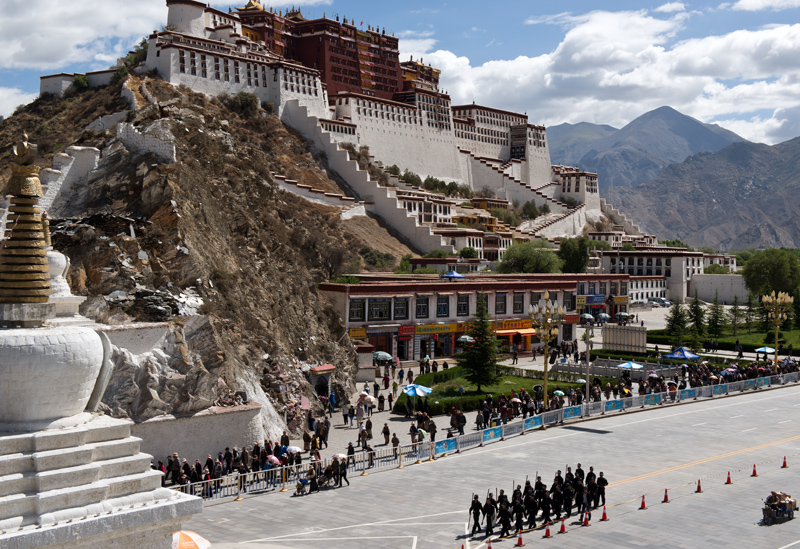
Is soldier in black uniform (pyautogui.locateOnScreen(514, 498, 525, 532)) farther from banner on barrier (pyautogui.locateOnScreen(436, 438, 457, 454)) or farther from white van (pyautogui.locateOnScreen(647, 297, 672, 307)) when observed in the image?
white van (pyautogui.locateOnScreen(647, 297, 672, 307))

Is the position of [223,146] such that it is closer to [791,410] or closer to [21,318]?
[791,410]

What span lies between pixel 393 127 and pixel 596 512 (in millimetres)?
89324

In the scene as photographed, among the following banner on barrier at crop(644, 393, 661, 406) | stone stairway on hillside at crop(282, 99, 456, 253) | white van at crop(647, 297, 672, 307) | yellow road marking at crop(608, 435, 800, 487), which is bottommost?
yellow road marking at crop(608, 435, 800, 487)

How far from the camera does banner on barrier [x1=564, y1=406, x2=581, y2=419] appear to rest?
33.4m

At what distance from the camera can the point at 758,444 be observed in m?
29.6

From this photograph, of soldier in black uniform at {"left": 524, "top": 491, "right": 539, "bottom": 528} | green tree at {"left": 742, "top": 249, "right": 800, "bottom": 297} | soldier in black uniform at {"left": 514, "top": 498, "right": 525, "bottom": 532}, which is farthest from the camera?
green tree at {"left": 742, "top": 249, "right": 800, "bottom": 297}

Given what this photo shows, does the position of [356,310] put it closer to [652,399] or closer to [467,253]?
[652,399]

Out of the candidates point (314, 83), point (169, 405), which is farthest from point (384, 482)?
Answer: point (314, 83)

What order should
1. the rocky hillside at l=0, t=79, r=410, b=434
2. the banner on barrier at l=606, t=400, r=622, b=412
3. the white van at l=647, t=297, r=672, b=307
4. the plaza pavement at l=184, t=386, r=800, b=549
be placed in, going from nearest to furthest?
the plaza pavement at l=184, t=386, r=800, b=549
the rocky hillside at l=0, t=79, r=410, b=434
the banner on barrier at l=606, t=400, r=622, b=412
the white van at l=647, t=297, r=672, b=307

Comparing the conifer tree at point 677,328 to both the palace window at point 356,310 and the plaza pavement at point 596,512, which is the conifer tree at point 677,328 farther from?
the plaza pavement at point 596,512

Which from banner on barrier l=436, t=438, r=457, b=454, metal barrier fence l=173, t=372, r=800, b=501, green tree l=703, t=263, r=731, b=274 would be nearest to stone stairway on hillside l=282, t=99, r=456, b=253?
green tree l=703, t=263, r=731, b=274

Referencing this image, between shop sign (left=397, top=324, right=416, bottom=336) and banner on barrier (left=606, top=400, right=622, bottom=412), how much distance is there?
18.4 metres

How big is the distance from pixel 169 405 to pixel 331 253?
38.3m

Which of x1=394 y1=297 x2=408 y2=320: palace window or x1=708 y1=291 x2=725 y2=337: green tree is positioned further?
x1=708 y1=291 x2=725 y2=337: green tree
